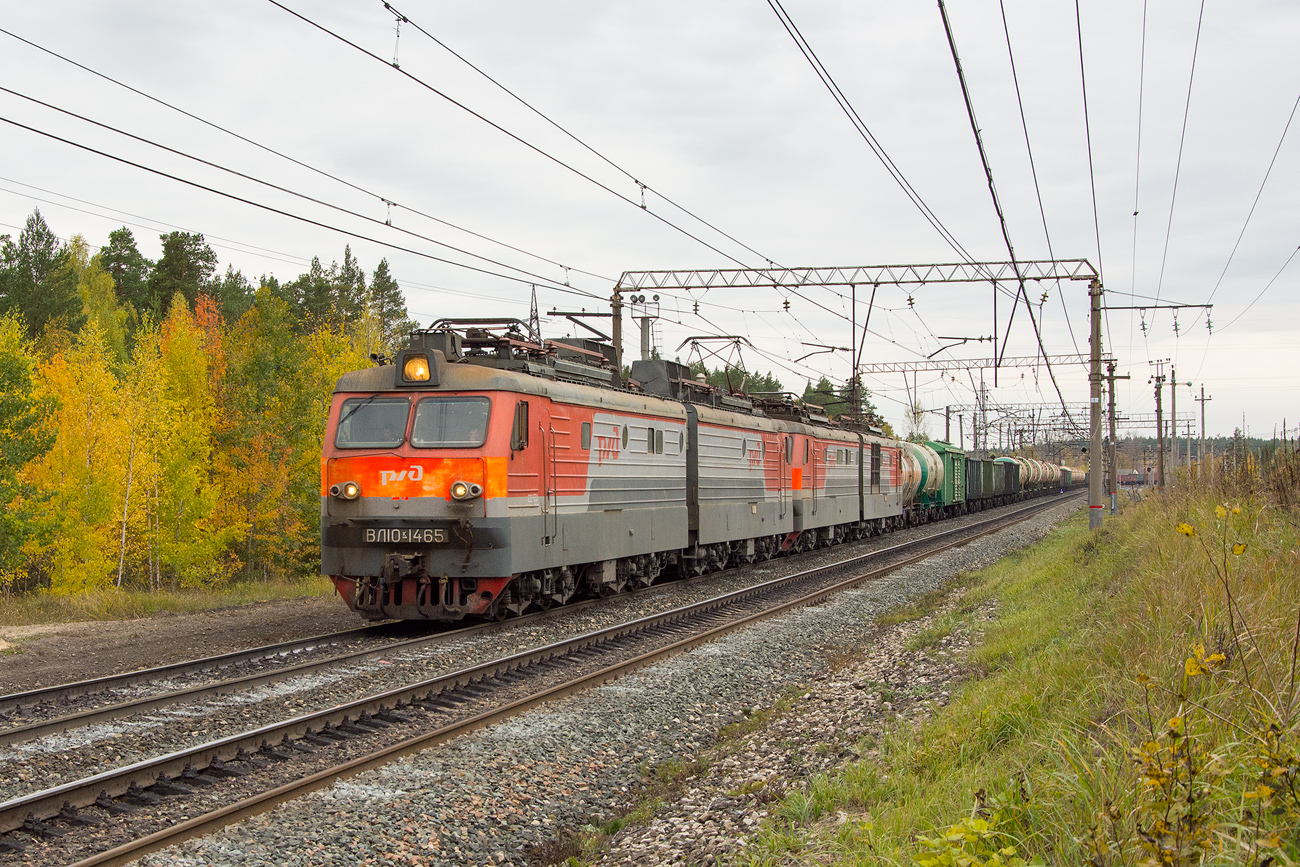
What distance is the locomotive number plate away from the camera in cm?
1201

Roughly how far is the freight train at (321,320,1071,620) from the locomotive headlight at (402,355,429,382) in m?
0.02

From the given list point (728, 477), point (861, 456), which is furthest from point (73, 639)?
point (861, 456)

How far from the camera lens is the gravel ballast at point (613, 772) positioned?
18.1ft

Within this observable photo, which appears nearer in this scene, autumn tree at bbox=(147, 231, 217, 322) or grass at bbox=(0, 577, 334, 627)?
grass at bbox=(0, 577, 334, 627)

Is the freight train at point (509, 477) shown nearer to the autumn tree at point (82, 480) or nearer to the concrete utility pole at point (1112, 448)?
the autumn tree at point (82, 480)

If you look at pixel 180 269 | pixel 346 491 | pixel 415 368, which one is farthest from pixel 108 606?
pixel 180 269

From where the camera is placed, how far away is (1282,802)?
3070mm

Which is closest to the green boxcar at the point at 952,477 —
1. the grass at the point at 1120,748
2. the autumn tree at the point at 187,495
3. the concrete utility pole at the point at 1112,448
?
the concrete utility pole at the point at 1112,448

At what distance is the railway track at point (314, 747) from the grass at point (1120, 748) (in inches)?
121

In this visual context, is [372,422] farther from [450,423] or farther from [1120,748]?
[1120,748]

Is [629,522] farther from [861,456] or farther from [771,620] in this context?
[861,456]

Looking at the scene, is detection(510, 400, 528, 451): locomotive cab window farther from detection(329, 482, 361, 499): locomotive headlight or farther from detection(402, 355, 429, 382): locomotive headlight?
detection(329, 482, 361, 499): locomotive headlight

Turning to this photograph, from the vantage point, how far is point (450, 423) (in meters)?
12.4

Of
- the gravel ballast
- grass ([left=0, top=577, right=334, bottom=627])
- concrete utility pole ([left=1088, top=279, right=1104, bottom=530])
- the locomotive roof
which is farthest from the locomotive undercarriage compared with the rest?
concrete utility pole ([left=1088, top=279, right=1104, bottom=530])
